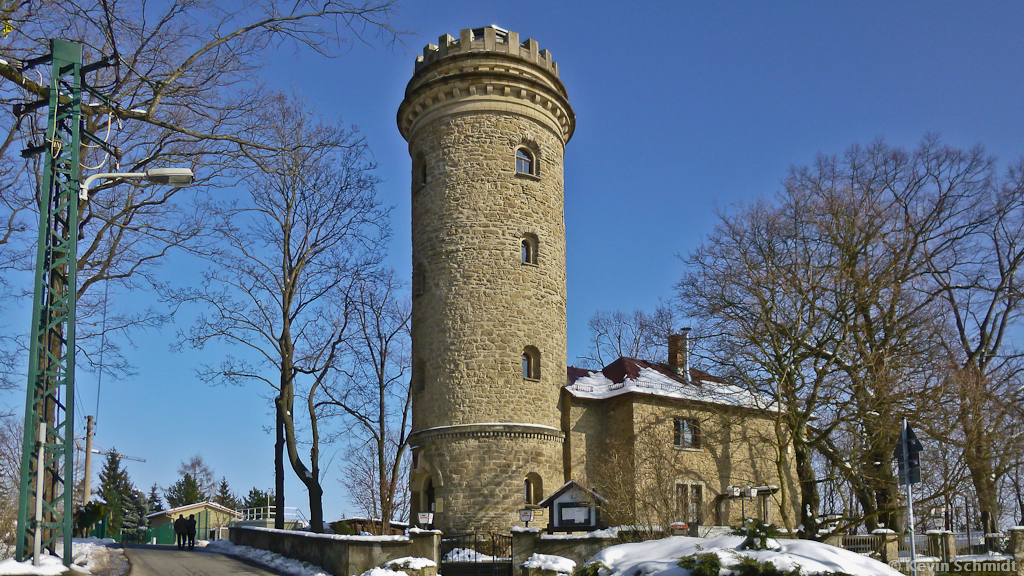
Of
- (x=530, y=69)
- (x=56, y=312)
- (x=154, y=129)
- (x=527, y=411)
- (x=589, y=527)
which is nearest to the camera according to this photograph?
(x=56, y=312)

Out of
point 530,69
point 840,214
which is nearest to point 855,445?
point 840,214

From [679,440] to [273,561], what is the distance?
1365 cm

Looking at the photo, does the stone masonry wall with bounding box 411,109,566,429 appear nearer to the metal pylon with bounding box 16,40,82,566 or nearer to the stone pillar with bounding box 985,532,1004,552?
the stone pillar with bounding box 985,532,1004,552

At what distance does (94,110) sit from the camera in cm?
1120

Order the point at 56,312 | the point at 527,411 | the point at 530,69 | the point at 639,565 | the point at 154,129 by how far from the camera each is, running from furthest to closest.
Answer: the point at 530,69 → the point at 527,411 → the point at 154,129 → the point at 56,312 → the point at 639,565

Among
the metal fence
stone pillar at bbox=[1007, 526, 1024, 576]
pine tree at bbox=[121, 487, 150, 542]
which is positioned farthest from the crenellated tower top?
pine tree at bbox=[121, 487, 150, 542]

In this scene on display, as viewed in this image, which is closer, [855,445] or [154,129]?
[154,129]

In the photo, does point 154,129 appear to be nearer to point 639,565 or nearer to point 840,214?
point 639,565

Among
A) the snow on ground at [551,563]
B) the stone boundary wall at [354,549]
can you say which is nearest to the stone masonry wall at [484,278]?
the stone boundary wall at [354,549]

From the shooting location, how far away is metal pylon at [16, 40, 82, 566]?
8.47 m

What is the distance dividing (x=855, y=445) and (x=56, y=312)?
16.5 meters

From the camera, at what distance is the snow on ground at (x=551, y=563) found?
15995mm

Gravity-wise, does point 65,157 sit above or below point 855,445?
above

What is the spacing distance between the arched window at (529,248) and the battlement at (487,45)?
18.0 feet
